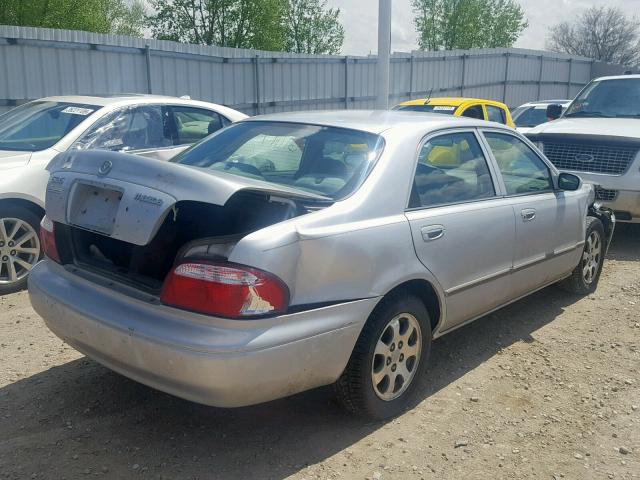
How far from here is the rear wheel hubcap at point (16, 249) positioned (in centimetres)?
566

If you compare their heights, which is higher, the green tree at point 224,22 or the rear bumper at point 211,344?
the green tree at point 224,22

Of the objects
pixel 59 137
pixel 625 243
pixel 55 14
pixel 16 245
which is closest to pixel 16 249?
pixel 16 245

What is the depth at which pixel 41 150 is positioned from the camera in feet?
19.7

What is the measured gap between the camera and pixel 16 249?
5.72 m

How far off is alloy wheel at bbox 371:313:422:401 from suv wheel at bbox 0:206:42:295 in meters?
3.65

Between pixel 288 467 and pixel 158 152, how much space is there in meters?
4.25

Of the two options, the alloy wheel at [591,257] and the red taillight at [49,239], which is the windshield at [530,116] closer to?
the alloy wheel at [591,257]

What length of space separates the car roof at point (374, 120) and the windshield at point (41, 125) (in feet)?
8.36

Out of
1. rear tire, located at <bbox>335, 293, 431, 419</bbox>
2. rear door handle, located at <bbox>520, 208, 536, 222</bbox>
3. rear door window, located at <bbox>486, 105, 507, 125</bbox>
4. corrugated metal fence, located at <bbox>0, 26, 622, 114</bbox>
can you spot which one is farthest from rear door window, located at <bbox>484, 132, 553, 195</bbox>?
corrugated metal fence, located at <bbox>0, 26, 622, 114</bbox>

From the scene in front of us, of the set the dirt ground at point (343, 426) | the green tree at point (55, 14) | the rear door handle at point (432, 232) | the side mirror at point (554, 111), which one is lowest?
the dirt ground at point (343, 426)

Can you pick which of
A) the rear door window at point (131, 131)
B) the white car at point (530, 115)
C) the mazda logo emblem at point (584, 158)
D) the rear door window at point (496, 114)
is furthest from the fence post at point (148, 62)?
→ the mazda logo emblem at point (584, 158)

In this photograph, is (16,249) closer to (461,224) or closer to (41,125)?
(41,125)

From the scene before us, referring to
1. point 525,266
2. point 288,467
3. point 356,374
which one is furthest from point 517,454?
point 525,266

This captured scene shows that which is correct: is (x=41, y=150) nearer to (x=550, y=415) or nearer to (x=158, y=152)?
(x=158, y=152)
